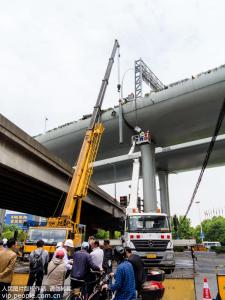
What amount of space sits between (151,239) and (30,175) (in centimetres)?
764

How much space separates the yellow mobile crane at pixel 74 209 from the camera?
46.9 ft

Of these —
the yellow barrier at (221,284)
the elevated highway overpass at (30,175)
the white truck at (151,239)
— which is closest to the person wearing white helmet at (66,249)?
the yellow barrier at (221,284)

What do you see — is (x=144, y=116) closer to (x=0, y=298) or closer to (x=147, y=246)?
(x=147, y=246)

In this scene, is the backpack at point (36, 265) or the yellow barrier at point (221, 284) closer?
the yellow barrier at point (221, 284)

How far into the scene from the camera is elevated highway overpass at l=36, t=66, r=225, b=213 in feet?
86.8

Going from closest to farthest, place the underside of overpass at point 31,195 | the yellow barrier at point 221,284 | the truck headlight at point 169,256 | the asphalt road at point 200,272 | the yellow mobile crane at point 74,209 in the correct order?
the yellow barrier at point 221,284
the asphalt road at point 200,272
the truck headlight at point 169,256
the yellow mobile crane at point 74,209
the underside of overpass at point 31,195

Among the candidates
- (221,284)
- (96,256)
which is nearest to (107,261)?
(96,256)

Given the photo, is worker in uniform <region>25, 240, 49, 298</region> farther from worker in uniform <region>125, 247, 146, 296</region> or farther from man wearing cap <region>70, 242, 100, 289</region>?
worker in uniform <region>125, 247, 146, 296</region>

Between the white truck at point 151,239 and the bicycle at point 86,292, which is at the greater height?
the white truck at point 151,239

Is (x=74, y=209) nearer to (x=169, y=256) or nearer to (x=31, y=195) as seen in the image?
(x=169, y=256)

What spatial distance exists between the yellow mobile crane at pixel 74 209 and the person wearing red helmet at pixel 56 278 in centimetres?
766

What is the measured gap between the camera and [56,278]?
612 centimetres

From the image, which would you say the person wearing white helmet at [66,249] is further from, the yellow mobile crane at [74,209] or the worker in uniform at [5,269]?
the yellow mobile crane at [74,209]

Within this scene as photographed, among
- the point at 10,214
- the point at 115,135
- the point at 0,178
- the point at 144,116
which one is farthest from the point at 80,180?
the point at 10,214
